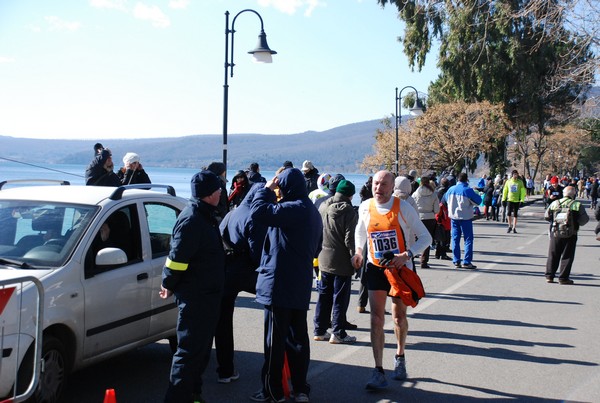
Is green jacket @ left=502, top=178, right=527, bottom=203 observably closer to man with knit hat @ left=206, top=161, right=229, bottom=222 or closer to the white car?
man with knit hat @ left=206, top=161, right=229, bottom=222

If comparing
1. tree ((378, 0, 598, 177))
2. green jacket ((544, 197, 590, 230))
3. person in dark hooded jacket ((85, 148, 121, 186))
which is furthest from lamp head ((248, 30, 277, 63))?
tree ((378, 0, 598, 177))

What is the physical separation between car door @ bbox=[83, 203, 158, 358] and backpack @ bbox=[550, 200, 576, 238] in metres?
8.45

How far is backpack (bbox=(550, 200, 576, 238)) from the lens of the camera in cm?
1213

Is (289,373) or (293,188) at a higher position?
(293,188)

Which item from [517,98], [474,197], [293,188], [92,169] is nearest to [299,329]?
[293,188]

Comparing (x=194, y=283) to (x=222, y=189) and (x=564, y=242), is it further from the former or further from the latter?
(x=564, y=242)

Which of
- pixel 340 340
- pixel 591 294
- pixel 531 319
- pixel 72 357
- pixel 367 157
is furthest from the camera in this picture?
pixel 367 157

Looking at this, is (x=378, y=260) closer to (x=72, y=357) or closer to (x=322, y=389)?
(x=322, y=389)

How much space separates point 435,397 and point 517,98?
119ft

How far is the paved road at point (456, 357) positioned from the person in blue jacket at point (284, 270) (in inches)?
15.0

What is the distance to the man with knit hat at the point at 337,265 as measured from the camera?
25.9 ft

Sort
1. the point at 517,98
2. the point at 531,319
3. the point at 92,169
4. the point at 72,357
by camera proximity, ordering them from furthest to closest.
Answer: the point at 517,98
the point at 92,169
the point at 531,319
the point at 72,357

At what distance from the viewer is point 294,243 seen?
5.65 m

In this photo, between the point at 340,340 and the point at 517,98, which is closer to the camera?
the point at 340,340
